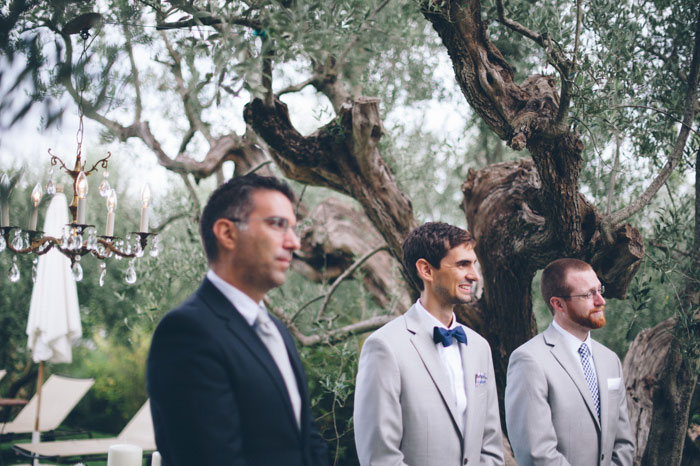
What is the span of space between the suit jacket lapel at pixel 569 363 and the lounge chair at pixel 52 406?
Result: 8046 mm

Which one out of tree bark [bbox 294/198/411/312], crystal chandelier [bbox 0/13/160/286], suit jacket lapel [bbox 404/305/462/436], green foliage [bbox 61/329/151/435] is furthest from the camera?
green foliage [bbox 61/329/151/435]

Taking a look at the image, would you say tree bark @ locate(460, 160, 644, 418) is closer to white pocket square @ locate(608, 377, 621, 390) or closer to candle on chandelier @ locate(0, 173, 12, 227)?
white pocket square @ locate(608, 377, 621, 390)

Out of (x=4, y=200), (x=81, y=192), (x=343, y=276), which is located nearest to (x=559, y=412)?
(x=4, y=200)

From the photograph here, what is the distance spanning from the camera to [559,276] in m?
3.47

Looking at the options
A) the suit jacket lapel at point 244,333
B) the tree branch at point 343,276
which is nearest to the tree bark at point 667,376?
the tree branch at point 343,276

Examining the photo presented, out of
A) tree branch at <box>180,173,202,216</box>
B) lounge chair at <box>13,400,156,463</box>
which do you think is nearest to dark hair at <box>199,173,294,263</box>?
tree branch at <box>180,173,202,216</box>

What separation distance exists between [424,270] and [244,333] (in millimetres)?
1449

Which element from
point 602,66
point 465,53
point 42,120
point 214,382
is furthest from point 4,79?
point 602,66

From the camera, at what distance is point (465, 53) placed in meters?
3.99

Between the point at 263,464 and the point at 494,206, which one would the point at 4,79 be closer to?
the point at 263,464

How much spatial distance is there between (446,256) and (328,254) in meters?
4.59

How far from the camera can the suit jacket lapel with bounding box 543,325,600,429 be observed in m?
3.29

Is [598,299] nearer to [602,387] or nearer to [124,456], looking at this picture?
[602,387]

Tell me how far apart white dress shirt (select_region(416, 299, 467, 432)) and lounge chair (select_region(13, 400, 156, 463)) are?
501 centimetres
